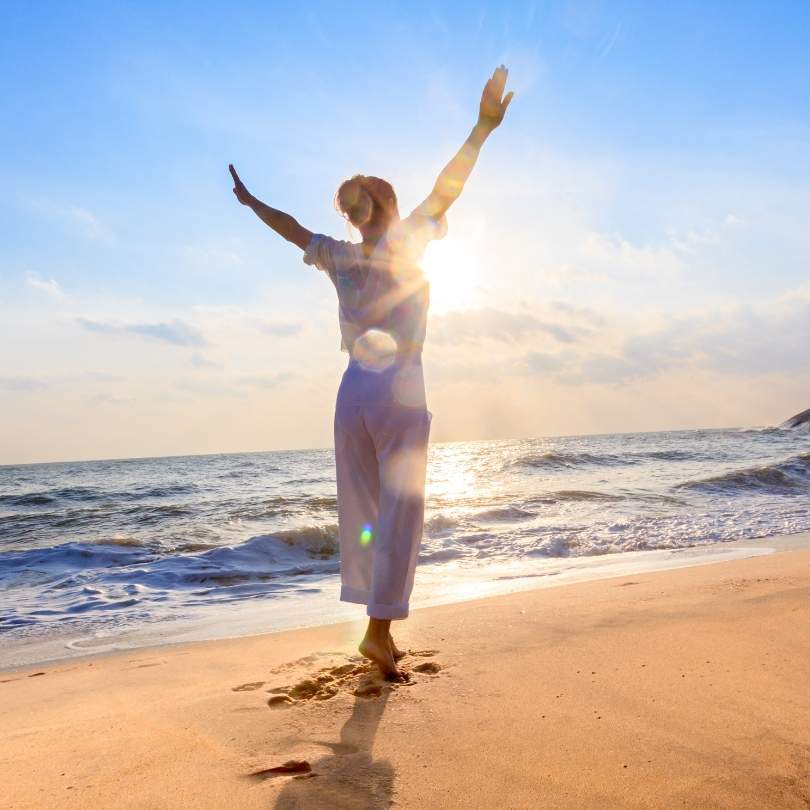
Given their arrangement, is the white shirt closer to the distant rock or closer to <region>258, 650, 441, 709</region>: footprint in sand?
<region>258, 650, 441, 709</region>: footprint in sand

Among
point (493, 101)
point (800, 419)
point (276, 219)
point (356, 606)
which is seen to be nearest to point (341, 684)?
point (276, 219)

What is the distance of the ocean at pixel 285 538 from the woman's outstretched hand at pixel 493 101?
10.8ft

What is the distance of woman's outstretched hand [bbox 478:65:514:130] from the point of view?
2.77m

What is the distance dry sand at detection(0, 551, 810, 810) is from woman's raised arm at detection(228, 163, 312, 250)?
5.62 feet

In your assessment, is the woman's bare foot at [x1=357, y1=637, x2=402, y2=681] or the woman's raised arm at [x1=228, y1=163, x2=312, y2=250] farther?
the woman's raised arm at [x1=228, y1=163, x2=312, y2=250]

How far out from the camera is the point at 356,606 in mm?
5094

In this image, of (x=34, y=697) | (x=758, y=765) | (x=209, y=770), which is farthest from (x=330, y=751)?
(x=34, y=697)

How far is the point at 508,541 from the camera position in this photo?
8.77 metres

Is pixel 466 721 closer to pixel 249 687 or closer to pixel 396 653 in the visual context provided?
pixel 396 653

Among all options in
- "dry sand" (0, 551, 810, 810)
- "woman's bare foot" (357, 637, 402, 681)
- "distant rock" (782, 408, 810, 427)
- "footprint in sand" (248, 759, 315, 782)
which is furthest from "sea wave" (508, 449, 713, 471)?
"distant rock" (782, 408, 810, 427)

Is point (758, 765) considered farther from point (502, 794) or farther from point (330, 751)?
point (330, 751)

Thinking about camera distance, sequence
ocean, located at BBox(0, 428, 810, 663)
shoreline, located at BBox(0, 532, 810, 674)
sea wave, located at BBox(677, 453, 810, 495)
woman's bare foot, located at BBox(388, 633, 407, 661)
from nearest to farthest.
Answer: woman's bare foot, located at BBox(388, 633, 407, 661)
shoreline, located at BBox(0, 532, 810, 674)
ocean, located at BBox(0, 428, 810, 663)
sea wave, located at BBox(677, 453, 810, 495)

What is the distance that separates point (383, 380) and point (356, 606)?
2886mm

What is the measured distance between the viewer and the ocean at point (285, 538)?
5.82m
